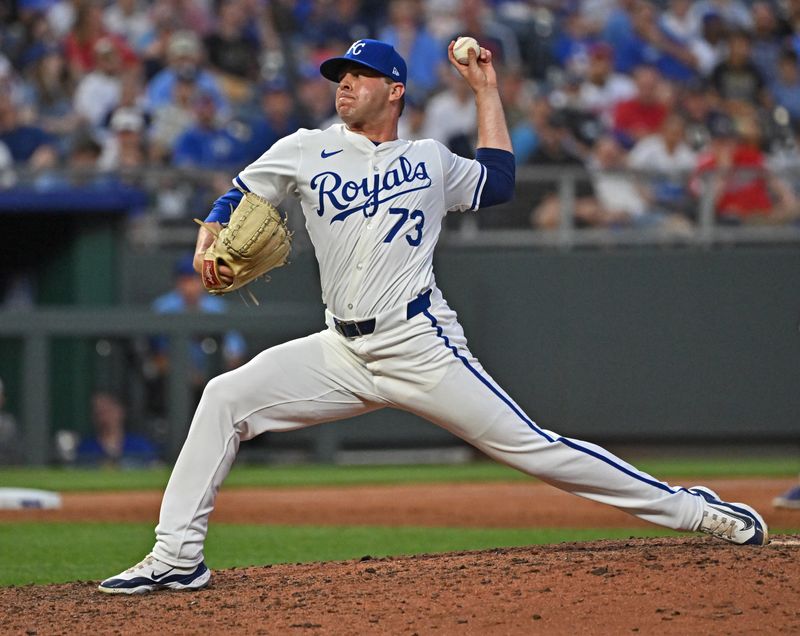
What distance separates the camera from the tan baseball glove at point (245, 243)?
4.68 m

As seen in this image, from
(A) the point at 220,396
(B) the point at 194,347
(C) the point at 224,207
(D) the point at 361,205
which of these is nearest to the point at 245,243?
(C) the point at 224,207

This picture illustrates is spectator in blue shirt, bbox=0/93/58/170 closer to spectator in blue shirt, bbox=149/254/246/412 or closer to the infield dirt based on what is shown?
spectator in blue shirt, bbox=149/254/246/412

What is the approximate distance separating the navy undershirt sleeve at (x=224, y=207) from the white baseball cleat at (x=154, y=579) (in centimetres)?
116

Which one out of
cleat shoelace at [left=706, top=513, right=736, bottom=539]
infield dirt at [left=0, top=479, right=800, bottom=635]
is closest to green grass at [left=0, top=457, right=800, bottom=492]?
infield dirt at [left=0, top=479, right=800, bottom=635]

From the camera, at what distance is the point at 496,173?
5.00 meters

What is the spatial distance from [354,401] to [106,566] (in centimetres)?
182

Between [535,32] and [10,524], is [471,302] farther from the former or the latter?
[10,524]

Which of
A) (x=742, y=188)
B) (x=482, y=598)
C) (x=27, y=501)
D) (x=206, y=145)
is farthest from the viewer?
(x=206, y=145)

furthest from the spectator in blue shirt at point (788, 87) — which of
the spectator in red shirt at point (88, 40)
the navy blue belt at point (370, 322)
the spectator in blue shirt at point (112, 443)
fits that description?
the navy blue belt at point (370, 322)

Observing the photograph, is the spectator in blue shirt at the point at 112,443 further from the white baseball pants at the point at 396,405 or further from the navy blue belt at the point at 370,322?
the navy blue belt at the point at 370,322

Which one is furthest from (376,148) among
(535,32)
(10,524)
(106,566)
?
(535,32)

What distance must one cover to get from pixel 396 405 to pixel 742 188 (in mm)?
7236

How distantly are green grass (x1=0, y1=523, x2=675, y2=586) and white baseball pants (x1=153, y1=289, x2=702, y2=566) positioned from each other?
1.19 meters

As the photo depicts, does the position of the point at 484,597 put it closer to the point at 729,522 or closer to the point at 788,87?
the point at 729,522
